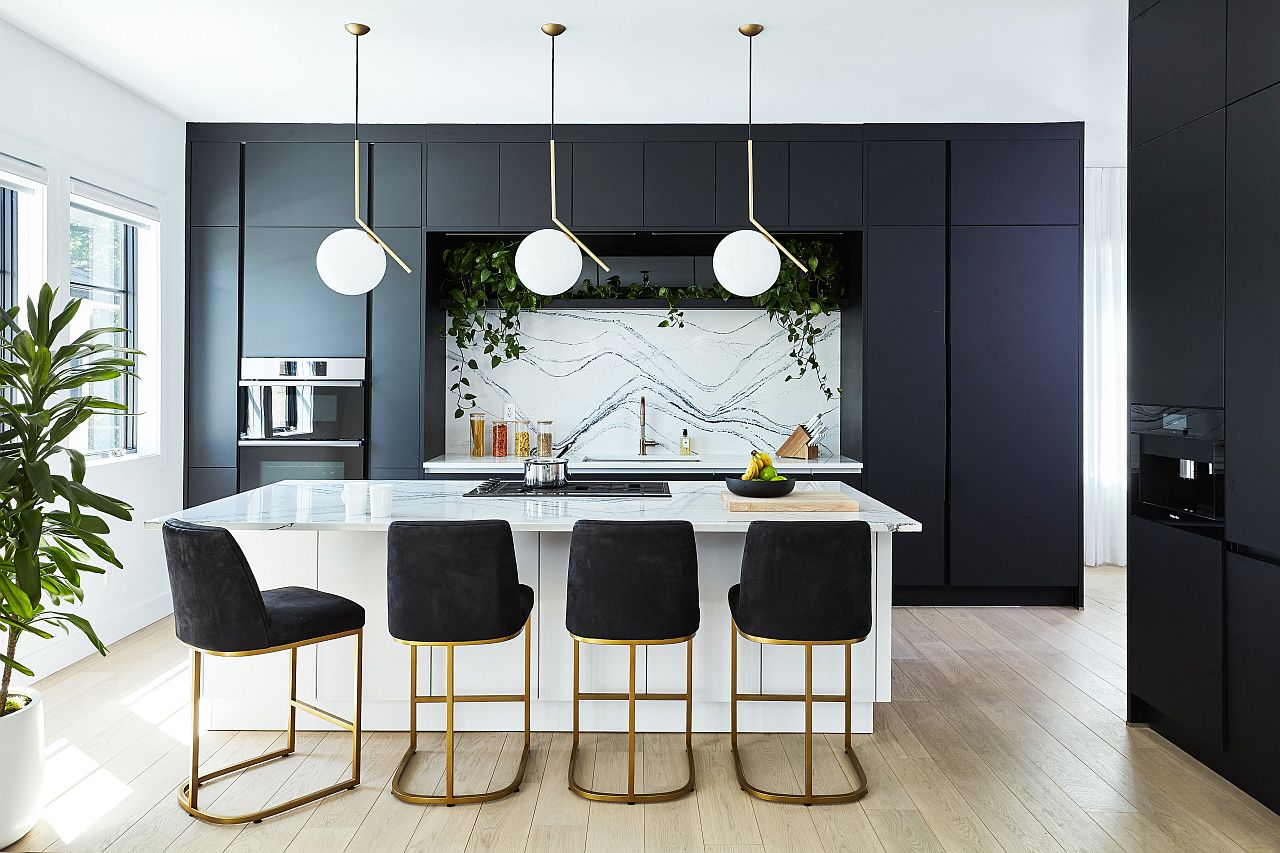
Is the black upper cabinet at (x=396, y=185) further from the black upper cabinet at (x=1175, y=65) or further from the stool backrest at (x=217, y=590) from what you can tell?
the black upper cabinet at (x=1175, y=65)

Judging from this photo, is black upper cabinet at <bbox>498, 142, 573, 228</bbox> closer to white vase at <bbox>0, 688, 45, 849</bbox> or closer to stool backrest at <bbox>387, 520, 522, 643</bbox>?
stool backrest at <bbox>387, 520, 522, 643</bbox>

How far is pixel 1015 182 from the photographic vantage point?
532cm

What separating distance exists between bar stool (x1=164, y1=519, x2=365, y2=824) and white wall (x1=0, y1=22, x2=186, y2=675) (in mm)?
1782

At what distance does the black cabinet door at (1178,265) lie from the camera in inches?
118

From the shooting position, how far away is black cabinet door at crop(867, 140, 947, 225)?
532cm

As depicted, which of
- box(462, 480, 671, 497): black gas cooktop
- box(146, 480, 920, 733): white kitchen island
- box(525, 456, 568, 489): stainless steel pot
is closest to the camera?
box(146, 480, 920, 733): white kitchen island

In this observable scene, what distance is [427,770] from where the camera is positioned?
3068mm

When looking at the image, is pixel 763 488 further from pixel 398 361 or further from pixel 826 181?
pixel 398 361

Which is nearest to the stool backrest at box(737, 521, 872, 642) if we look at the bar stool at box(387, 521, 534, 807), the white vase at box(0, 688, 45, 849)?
the bar stool at box(387, 521, 534, 807)

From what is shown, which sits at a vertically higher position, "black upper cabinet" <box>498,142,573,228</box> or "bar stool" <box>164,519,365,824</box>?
"black upper cabinet" <box>498,142,573,228</box>

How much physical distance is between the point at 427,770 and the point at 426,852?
576 millimetres

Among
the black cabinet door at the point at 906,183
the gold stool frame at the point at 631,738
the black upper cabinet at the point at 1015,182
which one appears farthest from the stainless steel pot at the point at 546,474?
the black upper cabinet at the point at 1015,182

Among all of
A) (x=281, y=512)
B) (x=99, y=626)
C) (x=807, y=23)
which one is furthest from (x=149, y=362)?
(x=807, y=23)

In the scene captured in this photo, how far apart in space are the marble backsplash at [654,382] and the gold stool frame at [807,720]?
2830 millimetres
